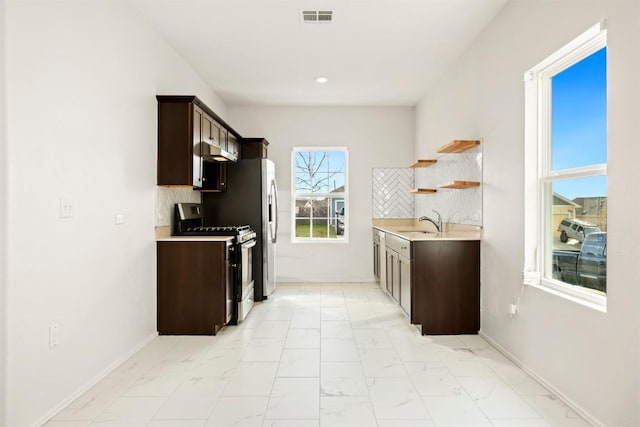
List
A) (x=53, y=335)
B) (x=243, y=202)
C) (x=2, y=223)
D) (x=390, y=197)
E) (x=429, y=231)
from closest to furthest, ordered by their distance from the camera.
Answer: (x=2, y=223), (x=53, y=335), (x=243, y=202), (x=429, y=231), (x=390, y=197)

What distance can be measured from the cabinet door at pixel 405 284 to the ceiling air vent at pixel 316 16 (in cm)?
226

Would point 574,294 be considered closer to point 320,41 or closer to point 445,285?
point 445,285

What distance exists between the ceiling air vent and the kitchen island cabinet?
6.84 feet

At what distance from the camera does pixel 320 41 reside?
12.9 feet

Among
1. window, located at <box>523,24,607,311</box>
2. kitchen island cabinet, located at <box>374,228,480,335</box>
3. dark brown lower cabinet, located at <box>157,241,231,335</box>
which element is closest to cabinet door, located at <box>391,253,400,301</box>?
kitchen island cabinet, located at <box>374,228,480,335</box>

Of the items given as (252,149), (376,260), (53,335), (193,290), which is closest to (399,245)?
(376,260)

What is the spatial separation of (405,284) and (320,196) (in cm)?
283

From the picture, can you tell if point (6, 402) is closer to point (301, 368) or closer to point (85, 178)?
point (85, 178)

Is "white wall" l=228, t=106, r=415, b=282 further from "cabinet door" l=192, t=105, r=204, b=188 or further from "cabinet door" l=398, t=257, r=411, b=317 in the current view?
"cabinet door" l=192, t=105, r=204, b=188

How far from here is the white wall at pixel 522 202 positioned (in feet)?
6.36

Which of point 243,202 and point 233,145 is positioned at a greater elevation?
point 233,145

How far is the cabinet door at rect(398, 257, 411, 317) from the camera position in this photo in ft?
12.5

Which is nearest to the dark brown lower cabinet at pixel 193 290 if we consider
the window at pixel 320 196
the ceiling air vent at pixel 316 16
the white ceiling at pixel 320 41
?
the white ceiling at pixel 320 41

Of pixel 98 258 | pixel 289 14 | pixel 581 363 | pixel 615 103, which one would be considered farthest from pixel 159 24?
pixel 581 363
